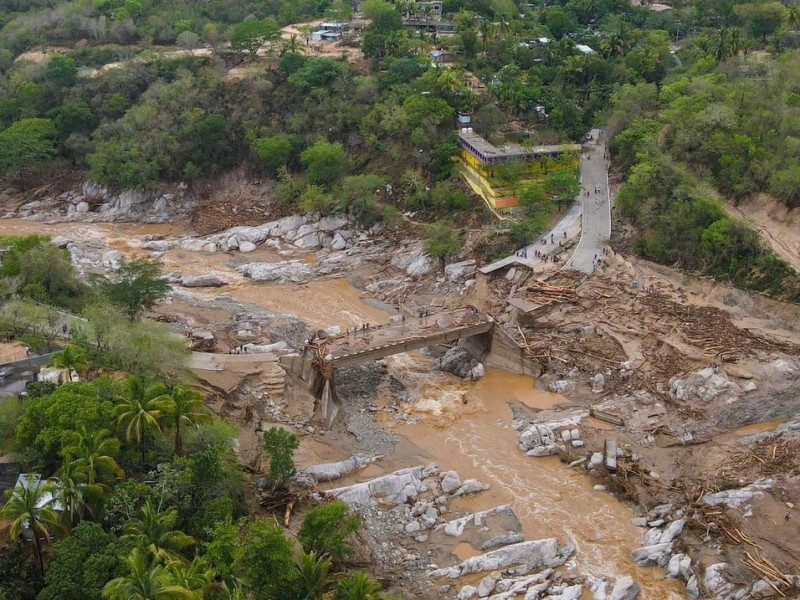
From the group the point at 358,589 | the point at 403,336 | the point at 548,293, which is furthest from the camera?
the point at 548,293

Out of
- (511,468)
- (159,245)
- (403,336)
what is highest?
(403,336)

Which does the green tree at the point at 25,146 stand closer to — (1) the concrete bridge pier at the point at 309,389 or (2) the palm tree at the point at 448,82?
(2) the palm tree at the point at 448,82

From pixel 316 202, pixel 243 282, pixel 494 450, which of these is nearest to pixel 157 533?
pixel 494 450

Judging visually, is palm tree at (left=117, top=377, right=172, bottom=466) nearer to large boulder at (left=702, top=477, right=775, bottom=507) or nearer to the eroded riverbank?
the eroded riverbank

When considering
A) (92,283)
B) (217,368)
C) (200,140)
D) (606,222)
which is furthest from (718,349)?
(200,140)

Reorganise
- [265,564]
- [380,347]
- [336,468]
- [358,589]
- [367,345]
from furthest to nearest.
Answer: [367,345], [380,347], [336,468], [265,564], [358,589]

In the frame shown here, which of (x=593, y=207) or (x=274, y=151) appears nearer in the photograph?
(x=593, y=207)

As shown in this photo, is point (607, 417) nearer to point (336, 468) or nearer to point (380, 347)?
point (380, 347)
